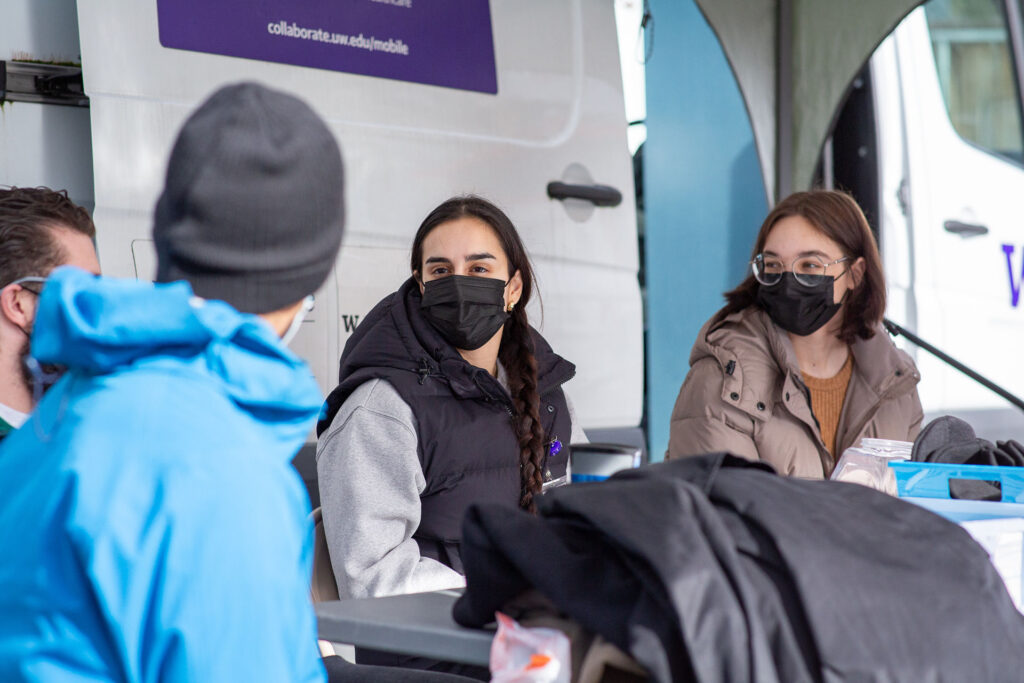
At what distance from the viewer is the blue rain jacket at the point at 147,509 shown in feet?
2.67

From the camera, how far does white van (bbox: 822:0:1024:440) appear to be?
4109mm

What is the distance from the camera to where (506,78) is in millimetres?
2883

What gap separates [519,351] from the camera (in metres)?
2.48

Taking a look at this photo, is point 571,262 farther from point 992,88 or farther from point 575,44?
point 992,88

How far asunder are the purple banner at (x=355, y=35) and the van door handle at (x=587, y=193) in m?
0.32

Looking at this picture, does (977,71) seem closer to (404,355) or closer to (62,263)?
(404,355)

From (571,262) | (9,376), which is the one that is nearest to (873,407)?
(571,262)

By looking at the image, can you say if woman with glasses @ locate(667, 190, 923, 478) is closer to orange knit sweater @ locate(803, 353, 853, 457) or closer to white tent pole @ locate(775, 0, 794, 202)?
orange knit sweater @ locate(803, 353, 853, 457)

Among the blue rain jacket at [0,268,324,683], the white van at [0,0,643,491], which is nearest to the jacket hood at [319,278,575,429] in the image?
the white van at [0,0,643,491]

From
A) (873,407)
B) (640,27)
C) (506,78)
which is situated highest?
(640,27)

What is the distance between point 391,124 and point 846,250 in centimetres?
119

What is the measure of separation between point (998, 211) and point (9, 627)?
4.23 metres

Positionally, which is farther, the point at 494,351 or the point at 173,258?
the point at 494,351

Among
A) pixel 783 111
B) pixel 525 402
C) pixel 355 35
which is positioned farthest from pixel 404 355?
pixel 783 111
